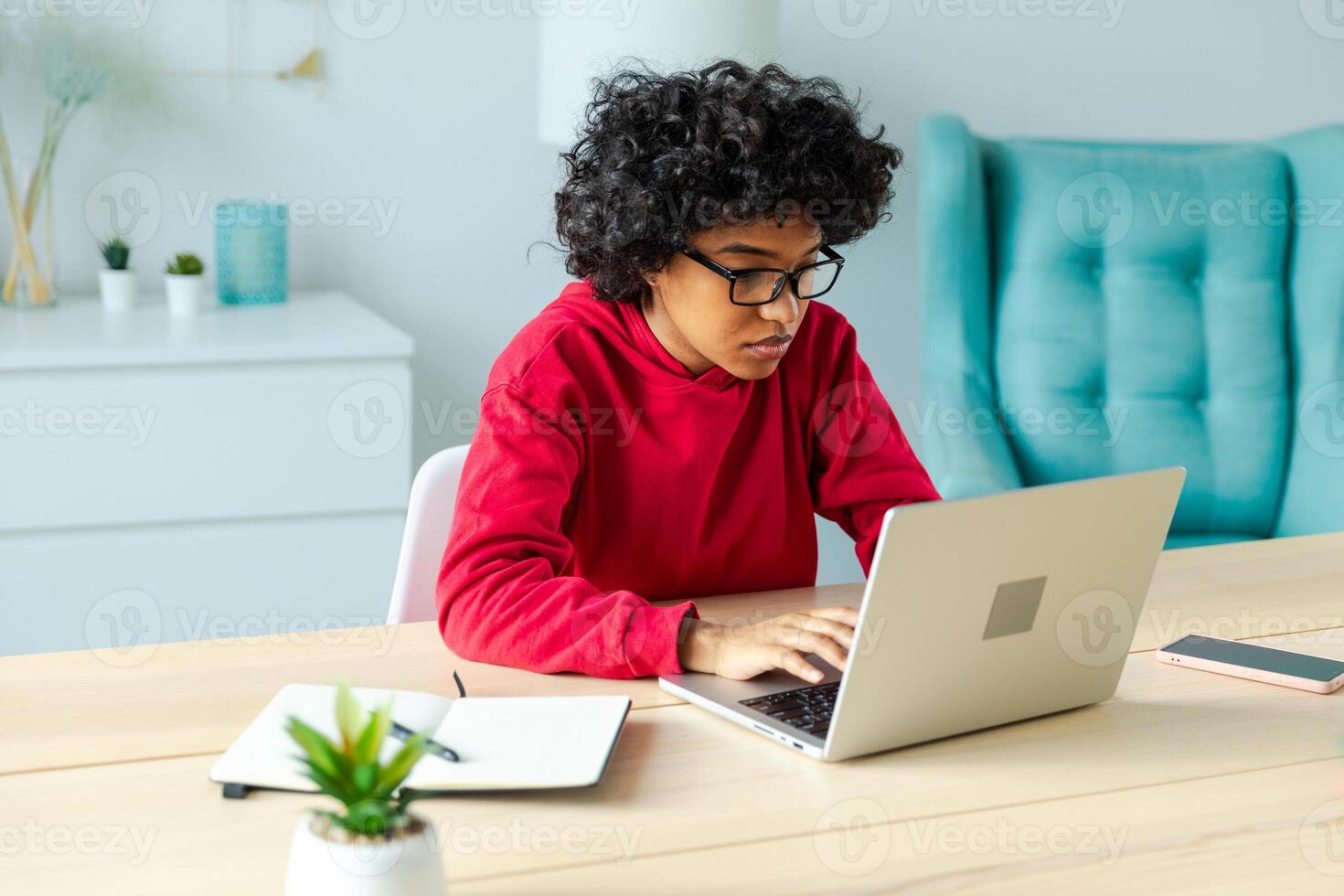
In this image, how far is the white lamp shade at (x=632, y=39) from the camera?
227cm

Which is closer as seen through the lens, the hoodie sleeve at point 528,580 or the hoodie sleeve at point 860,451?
the hoodie sleeve at point 528,580

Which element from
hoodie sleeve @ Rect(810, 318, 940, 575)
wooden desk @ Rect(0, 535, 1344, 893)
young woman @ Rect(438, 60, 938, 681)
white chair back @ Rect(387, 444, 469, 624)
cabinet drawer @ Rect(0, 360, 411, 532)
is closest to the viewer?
wooden desk @ Rect(0, 535, 1344, 893)

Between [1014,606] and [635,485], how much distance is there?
21.4 inches

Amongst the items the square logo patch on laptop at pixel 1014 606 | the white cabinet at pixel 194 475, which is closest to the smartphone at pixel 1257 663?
the square logo patch on laptop at pixel 1014 606

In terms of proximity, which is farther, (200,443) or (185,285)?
(185,285)

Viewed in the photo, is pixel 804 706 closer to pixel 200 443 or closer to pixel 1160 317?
pixel 200 443

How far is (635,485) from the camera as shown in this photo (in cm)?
148

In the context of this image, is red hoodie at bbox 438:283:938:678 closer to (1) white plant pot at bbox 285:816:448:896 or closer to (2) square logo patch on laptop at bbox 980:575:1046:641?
(2) square logo patch on laptop at bbox 980:575:1046:641

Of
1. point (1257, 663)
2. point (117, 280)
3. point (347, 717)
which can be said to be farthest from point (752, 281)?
point (117, 280)

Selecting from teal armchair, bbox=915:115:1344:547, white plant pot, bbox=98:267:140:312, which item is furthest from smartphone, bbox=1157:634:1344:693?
white plant pot, bbox=98:267:140:312

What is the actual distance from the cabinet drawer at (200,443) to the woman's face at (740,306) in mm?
890

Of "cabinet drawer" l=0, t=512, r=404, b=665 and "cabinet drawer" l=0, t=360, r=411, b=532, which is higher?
"cabinet drawer" l=0, t=360, r=411, b=532

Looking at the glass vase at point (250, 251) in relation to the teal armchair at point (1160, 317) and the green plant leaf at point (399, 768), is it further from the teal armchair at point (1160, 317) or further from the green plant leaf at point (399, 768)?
the green plant leaf at point (399, 768)

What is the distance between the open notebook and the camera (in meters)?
0.93
